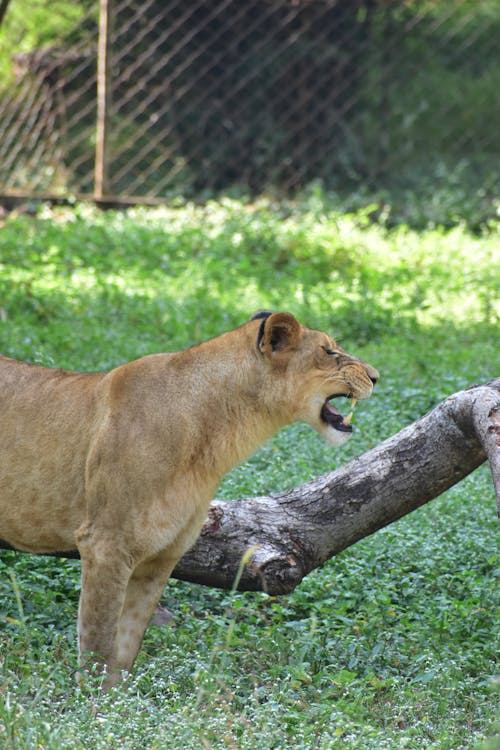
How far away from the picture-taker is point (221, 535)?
16.9 ft

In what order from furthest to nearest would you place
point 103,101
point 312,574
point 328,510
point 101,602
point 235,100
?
point 235,100, point 103,101, point 312,574, point 328,510, point 101,602

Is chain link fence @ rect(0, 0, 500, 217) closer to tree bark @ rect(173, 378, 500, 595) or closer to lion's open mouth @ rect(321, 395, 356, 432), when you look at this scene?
tree bark @ rect(173, 378, 500, 595)

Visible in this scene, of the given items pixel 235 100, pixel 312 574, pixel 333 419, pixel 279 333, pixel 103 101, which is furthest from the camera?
pixel 235 100

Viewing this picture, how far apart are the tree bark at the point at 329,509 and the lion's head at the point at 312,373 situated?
0.47 meters

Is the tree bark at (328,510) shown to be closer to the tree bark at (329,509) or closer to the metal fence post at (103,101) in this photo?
the tree bark at (329,509)

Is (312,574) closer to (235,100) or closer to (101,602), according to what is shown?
(101,602)

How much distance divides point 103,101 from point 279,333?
29.6 ft

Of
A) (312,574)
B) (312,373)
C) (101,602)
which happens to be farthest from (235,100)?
(101,602)

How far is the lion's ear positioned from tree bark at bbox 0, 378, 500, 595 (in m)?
0.74

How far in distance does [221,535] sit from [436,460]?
0.96 metres

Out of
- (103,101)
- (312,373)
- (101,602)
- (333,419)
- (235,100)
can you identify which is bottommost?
(101,602)

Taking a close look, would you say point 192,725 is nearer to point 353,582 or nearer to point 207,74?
point 353,582

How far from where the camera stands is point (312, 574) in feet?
19.1

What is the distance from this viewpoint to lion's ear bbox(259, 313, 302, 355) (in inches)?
175
